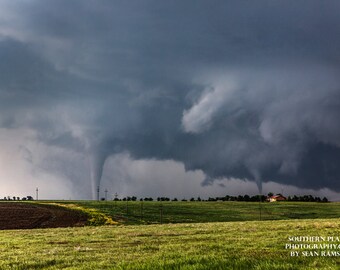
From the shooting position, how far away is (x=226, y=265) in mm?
12344

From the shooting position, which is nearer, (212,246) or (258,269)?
(258,269)

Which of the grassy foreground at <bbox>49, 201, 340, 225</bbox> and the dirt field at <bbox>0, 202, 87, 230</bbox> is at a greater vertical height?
the dirt field at <bbox>0, 202, 87, 230</bbox>

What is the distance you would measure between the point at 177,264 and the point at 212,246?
915 cm

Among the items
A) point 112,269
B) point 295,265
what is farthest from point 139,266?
point 295,265

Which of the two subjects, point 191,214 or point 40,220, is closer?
point 40,220

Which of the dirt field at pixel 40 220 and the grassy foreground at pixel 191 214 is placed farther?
the grassy foreground at pixel 191 214

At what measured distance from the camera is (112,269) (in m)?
12.9

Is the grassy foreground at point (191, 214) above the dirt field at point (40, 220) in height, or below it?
below

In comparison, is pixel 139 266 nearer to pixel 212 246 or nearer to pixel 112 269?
pixel 112 269

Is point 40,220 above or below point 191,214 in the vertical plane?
above

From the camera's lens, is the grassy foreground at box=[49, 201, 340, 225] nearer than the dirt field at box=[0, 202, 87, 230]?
No

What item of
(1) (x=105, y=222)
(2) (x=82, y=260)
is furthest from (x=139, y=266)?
(1) (x=105, y=222)

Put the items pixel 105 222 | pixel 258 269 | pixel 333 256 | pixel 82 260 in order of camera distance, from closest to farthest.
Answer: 1. pixel 258 269
2. pixel 333 256
3. pixel 82 260
4. pixel 105 222

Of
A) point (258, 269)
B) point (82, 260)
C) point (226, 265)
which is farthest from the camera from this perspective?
point (82, 260)
